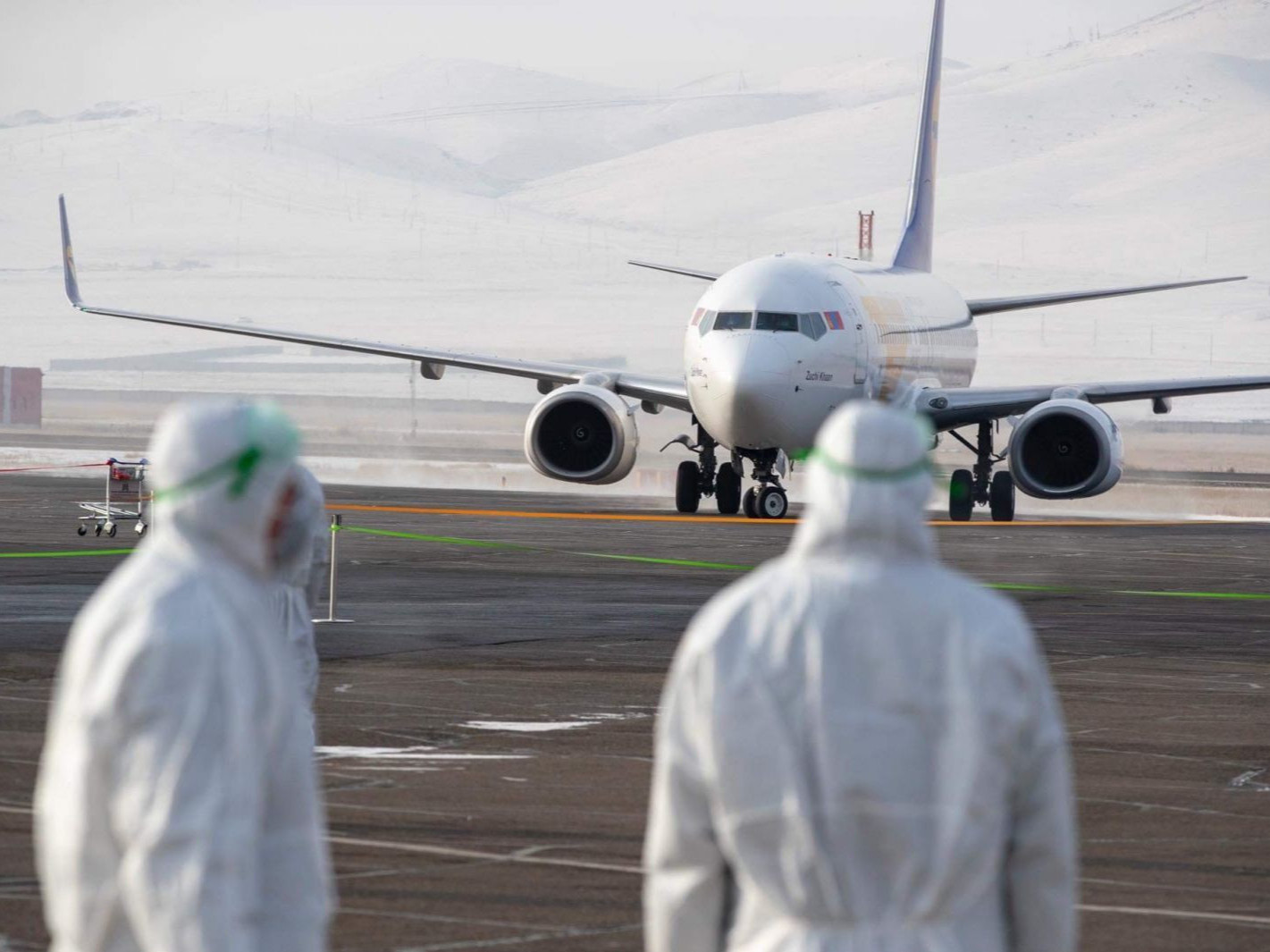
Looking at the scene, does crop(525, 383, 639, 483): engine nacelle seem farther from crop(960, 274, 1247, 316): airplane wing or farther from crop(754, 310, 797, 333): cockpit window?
crop(960, 274, 1247, 316): airplane wing

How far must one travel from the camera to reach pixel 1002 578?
2222cm

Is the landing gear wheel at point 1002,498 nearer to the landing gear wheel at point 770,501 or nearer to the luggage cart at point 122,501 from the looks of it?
the landing gear wheel at point 770,501

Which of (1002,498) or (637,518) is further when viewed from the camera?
(1002,498)

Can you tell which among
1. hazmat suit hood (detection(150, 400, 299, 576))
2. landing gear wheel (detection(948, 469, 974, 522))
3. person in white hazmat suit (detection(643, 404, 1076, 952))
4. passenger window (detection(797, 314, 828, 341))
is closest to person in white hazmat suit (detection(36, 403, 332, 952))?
hazmat suit hood (detection(150, 400, 299, 576))

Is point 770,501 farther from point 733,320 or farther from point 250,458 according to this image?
point 250,458

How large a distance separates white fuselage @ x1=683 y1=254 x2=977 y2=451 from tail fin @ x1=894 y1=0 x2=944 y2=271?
7030 millimetres

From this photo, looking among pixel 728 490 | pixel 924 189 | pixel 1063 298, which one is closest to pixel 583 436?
pixel 728 490

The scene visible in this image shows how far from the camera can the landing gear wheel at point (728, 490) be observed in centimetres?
3294

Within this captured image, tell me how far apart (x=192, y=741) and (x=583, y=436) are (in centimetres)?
2821

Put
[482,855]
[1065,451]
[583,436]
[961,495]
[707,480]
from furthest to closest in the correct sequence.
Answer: [707,480] < [961,495] < [583,436] < [1065,451] < [482,855]

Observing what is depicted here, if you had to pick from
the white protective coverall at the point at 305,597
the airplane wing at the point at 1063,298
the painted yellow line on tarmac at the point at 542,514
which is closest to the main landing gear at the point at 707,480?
the painted yellow line on tarmac at the point at 542,514

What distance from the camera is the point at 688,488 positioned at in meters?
33.1

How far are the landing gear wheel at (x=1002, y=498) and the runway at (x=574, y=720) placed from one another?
5701 mm

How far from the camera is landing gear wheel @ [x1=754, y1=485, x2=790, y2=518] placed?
31.1m
